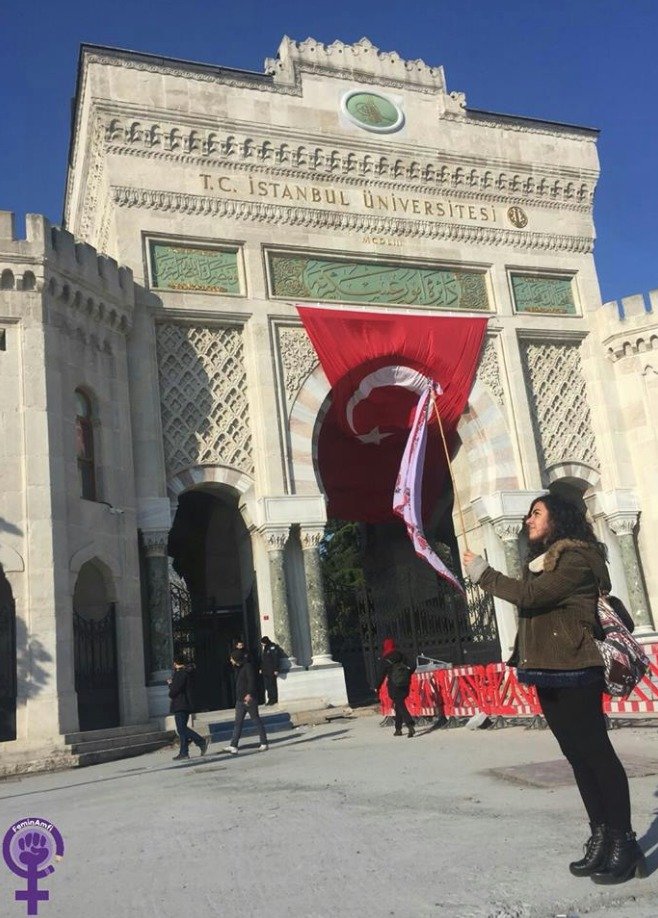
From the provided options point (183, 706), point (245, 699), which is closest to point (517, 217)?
point (245, 699)

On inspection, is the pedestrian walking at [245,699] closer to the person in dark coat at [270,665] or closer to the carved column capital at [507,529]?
the person in dark coat at [270,665]

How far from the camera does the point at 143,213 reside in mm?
16641

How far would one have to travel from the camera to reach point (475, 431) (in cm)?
1830

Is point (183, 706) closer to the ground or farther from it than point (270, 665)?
closer to the ground

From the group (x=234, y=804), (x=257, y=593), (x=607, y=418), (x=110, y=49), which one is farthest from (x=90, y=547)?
(x=607, y=418)

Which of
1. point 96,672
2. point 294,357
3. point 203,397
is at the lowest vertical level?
point 96,672

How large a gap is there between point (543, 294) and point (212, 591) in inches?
439

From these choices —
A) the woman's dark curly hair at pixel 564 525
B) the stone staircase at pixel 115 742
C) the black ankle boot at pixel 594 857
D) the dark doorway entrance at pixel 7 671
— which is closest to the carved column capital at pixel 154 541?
the dark doorway entrance at pixel 7 671

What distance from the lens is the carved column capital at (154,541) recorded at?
14953 mm

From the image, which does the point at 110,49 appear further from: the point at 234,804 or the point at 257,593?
the point at 234,804

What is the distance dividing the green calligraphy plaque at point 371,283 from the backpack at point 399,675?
8.53m

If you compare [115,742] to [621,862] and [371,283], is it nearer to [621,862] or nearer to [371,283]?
[621,862]

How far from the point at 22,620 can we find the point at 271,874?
30.6 feet

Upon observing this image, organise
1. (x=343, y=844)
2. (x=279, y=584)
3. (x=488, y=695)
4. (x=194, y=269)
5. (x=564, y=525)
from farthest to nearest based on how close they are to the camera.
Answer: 1. (x=194, y=269)
2. (x=279, y=584)
3. (x=488, y=695)
4. (x=343, y=844)
5. (x=564, y=525)
